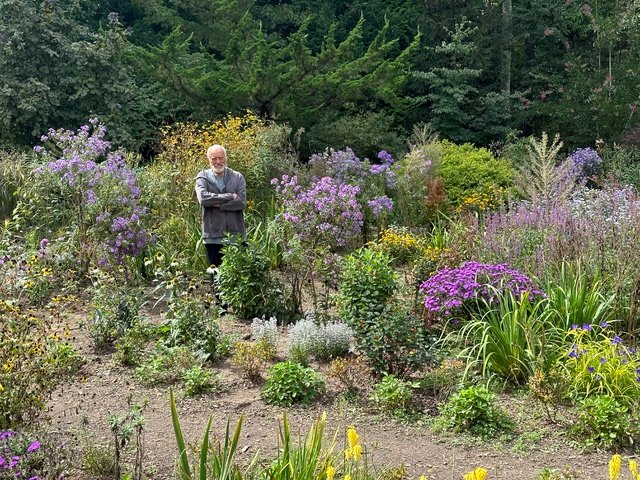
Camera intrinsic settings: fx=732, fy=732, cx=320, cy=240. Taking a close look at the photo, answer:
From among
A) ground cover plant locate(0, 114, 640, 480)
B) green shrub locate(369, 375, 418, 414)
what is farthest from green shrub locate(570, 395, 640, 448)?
green shrub locate(369, 375, 418, 414)

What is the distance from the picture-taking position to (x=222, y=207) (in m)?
6.95

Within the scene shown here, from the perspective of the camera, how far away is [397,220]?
10.1 metres

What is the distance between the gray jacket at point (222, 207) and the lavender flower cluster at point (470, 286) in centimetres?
213

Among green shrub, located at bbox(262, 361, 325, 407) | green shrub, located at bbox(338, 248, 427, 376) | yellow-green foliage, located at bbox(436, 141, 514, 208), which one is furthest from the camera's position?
yellow-green foliage, located at bbox(436, 141, 514, 208)

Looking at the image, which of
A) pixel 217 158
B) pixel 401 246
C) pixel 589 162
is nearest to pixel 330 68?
pixel 589 162

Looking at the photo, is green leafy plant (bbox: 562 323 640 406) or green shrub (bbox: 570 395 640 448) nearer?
green shrub (bbox: 570 395 640 448)

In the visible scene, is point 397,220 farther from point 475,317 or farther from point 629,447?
point 629,447

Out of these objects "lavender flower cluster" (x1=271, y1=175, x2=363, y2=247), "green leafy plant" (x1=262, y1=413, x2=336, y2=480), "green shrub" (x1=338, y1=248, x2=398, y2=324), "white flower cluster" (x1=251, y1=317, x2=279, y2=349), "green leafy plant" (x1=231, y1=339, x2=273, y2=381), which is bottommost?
"green leafy plant" (x1=231, y1=339, x2=273, y2=381)

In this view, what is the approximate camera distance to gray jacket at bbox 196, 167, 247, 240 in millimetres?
6961

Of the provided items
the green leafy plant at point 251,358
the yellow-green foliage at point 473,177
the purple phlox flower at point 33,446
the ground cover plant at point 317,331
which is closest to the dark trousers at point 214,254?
the ground cover plant at point 317,331

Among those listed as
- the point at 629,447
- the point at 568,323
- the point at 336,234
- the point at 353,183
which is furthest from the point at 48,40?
the point at 629,447

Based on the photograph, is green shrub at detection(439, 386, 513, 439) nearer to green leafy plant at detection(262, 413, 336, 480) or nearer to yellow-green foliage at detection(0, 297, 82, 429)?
green leafy plant at detection(262, 413, 336, 480)

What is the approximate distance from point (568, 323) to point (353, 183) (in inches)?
183

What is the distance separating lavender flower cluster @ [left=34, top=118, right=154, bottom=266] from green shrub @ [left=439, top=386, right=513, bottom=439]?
4.42m
